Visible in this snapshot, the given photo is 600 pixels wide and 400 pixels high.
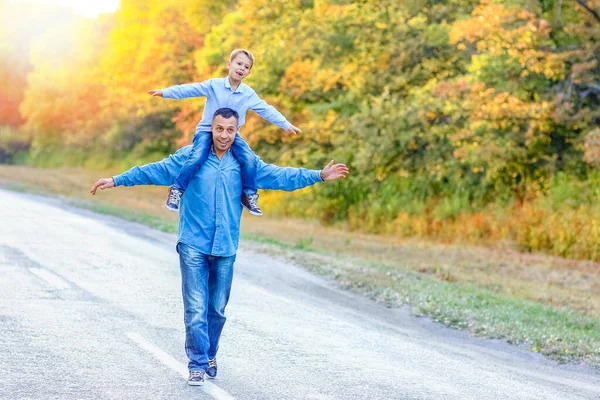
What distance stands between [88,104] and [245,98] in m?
54.2

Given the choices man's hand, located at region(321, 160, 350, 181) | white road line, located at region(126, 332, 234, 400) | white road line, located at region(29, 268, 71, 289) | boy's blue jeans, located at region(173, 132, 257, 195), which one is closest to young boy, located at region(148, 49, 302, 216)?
boy's blue jeans, located at region(173, 132, 257, 195)

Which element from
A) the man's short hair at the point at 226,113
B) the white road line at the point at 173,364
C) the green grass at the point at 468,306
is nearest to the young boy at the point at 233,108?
the man's short hair at the point at 226,113

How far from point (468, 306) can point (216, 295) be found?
7.17m

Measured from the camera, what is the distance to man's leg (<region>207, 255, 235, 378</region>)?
23.5 ft

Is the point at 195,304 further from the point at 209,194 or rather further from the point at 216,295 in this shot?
the point at 209,194

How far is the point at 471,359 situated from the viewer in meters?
9.61

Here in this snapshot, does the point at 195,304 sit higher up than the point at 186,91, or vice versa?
the point at 186,91

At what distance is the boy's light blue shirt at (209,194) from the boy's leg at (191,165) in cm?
5

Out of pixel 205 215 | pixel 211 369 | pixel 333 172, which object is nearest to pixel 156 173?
pixel 205 215

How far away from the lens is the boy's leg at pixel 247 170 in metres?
7.10

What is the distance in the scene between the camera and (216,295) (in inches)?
284

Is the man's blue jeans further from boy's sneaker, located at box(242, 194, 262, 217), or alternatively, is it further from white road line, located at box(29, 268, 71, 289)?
white road line, located at box(29, 268, 71, 289)

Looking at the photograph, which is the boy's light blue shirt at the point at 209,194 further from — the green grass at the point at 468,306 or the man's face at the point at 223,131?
the green grass at the point at 468,306

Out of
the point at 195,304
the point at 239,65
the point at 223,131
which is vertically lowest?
the point at 195,304
